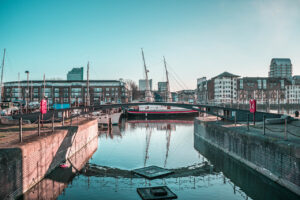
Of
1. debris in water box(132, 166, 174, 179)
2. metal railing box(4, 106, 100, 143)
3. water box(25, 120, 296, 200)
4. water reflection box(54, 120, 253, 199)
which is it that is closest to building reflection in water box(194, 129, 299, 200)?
water box(25, 120, 296, 200)

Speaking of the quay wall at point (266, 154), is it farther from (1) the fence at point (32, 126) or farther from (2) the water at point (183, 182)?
(1) the fence at point (32, 126)

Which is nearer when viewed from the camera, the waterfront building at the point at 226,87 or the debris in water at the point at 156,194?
the debris in water at the point at 156,194

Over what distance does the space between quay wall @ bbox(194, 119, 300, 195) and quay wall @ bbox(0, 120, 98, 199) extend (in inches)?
643

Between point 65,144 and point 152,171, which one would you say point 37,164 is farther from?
point 152,171

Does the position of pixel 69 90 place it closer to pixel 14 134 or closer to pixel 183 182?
pixel 14 134

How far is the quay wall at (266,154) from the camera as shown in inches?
615

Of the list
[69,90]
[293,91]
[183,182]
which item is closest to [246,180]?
[183,182]

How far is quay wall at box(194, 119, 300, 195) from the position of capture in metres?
15.6

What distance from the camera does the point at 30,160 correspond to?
52.8 ft

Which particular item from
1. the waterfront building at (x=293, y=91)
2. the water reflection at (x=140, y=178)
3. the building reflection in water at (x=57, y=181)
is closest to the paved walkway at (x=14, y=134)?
the building reflection in water at (x=57, y=181)

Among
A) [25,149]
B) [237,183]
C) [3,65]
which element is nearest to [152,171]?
[237,183]

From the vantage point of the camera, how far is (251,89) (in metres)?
131

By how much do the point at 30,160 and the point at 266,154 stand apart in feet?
54.7

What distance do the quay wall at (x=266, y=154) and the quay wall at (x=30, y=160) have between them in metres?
16.3
